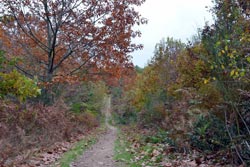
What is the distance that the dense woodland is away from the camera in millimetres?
6910

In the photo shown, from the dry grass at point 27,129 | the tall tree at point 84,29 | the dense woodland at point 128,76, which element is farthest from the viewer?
the tall tree at point 84,29

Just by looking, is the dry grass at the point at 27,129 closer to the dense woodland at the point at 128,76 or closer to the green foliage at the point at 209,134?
the dense woodland at the point at 128,76

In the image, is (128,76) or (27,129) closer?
(27,129)

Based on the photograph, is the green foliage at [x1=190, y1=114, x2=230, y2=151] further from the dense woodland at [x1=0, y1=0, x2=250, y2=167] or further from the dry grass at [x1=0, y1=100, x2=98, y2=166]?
the dry grass at [x1=0, y1=100, x2=98, y2=166]

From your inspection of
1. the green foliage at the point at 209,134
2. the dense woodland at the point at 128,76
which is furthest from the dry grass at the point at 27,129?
the green foliage at the point at 209,134

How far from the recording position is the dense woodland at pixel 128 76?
6.91 meters

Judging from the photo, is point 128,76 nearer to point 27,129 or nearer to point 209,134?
point 27,129

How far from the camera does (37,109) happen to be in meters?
13.2

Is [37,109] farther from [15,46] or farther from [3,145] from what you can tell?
[15,46]

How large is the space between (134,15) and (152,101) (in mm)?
7741

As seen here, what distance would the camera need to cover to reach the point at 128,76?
18.6 m

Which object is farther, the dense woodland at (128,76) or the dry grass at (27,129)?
the dry grass at (27,129)

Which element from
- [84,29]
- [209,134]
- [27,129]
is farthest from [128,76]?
[209,134]

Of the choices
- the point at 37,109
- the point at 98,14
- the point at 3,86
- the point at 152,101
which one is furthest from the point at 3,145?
the point at 152,101
